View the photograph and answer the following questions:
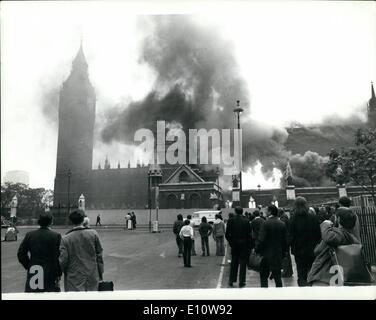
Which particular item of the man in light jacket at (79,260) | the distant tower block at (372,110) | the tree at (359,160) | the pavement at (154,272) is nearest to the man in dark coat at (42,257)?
the man in light jacket at (79,260)

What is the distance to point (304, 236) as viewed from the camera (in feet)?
23.9

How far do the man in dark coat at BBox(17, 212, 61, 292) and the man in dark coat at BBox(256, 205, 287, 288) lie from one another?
13.6 ft

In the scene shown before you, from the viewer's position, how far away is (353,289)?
6672mm

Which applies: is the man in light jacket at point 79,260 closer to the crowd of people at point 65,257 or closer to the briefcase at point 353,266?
the crowd of people at point 65,257

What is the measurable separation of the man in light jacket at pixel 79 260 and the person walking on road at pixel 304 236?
4087mm

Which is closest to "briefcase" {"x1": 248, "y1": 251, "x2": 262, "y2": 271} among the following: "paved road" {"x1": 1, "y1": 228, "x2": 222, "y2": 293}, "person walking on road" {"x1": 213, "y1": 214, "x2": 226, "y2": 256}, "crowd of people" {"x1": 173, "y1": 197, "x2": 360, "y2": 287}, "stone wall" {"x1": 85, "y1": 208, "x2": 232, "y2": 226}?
"crowd of people" {"x1": 173, "y1": 197, "x2": 360, "y2": 287}

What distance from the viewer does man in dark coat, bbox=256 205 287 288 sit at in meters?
7.41

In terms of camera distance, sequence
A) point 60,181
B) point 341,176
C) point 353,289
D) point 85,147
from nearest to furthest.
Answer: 1. point 353,289
2. point 341,176
3. point 85,147
4. point 60,181

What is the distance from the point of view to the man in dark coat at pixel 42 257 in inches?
230

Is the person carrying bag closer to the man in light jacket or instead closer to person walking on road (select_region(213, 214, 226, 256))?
the man in light jacket

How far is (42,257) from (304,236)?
510cm
